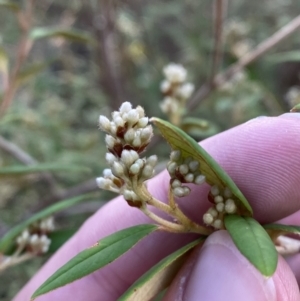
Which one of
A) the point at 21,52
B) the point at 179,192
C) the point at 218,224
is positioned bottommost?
the point at 218,224

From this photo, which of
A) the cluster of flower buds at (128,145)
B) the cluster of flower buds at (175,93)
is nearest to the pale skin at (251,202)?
the cluster of flower buds at (128,145)

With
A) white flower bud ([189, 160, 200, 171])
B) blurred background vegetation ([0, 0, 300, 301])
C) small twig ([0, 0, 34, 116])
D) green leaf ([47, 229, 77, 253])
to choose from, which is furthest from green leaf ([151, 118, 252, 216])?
small twig ([0, 0, 34, 116])

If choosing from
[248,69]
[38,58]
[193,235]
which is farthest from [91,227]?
[38,58]

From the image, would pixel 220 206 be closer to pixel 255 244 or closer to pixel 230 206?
pixel 230 206

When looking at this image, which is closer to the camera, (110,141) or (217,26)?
(110,141)

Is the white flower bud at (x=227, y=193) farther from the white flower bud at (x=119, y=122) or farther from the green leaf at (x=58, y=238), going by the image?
the green leaf at (x=58, y=238)

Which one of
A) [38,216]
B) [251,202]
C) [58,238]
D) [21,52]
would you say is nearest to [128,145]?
[251,202]

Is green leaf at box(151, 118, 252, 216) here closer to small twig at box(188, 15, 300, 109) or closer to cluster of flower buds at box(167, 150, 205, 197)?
cluster of flower buds at box(167, 150, 205, 197)
